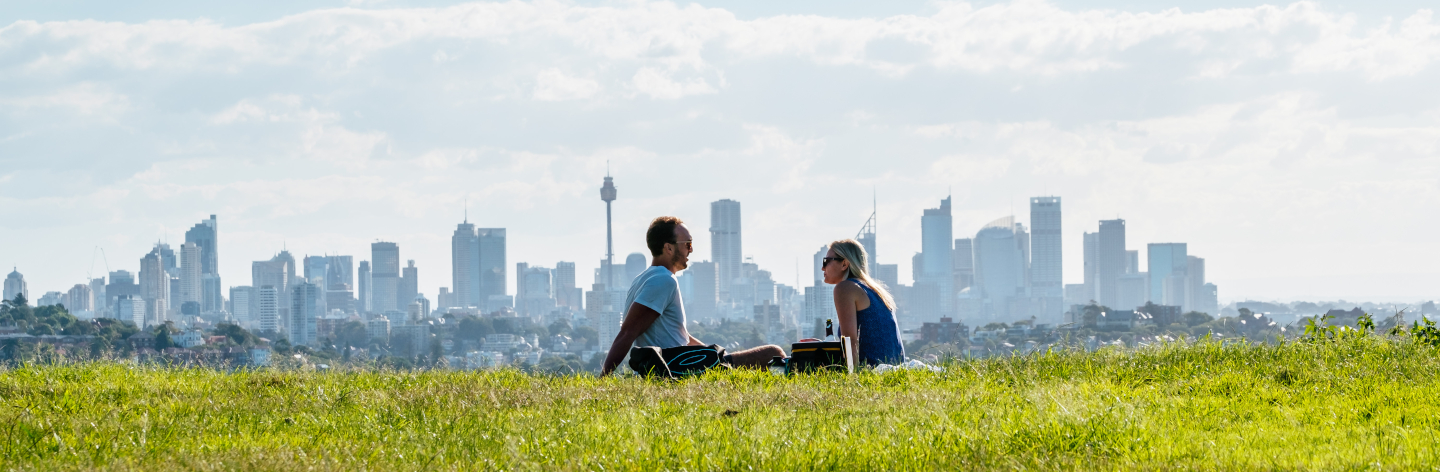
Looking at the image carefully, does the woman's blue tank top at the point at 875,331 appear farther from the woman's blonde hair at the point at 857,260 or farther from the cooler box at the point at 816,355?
the cooler box at the point at 816,355

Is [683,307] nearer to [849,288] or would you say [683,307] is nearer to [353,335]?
[849,288]

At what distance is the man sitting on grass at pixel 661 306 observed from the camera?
325 inches

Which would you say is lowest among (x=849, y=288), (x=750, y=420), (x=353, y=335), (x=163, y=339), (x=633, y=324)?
(x=353, y=335)

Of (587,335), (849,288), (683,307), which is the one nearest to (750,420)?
(683,307)

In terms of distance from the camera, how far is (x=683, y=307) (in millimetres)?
8508

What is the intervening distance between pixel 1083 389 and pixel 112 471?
463cm

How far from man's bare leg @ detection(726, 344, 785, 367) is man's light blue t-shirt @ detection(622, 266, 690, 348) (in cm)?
37

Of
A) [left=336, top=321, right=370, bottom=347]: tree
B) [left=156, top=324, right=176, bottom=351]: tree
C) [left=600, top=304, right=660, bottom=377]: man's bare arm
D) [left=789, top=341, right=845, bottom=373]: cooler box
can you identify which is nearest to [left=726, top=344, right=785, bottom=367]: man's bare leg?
[left=789, top=341, right=845, bottom=373]: cooler box

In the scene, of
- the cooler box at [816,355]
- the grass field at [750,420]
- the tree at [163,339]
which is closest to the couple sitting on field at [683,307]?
the cooler box at [816,355]

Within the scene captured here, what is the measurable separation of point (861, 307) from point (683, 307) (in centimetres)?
126

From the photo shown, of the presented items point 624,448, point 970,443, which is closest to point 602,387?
point 624,448

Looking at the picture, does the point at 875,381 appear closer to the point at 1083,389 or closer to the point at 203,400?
the point at 1083,389

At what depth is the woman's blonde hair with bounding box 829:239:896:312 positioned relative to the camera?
8.80 m

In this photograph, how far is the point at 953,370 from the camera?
25.6 ft
